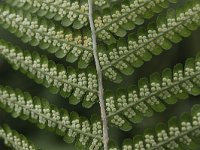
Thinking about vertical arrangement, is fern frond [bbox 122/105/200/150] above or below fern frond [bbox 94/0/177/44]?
below

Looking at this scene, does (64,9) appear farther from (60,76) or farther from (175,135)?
(175,135)

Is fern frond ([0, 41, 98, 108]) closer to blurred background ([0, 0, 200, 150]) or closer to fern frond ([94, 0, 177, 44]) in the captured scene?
fern frond ([94, 0, 177, 44])

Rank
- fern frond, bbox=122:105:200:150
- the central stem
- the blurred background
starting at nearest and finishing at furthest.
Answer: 1. fern frond, bbox=122:105:200:150
2. the central stem
3. the blurred background

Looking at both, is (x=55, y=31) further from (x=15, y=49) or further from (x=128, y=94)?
(x=128, y=94)

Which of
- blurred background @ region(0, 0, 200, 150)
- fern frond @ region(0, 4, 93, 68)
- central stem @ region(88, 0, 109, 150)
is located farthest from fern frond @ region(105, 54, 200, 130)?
blurred background @ region(0, 0, 200, 150)

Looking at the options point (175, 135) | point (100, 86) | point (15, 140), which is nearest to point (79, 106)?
point (15, 140)

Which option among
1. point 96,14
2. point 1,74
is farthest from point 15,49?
point 1,74

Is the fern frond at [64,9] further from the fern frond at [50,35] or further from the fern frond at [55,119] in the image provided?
the fern frond at [55,119]
